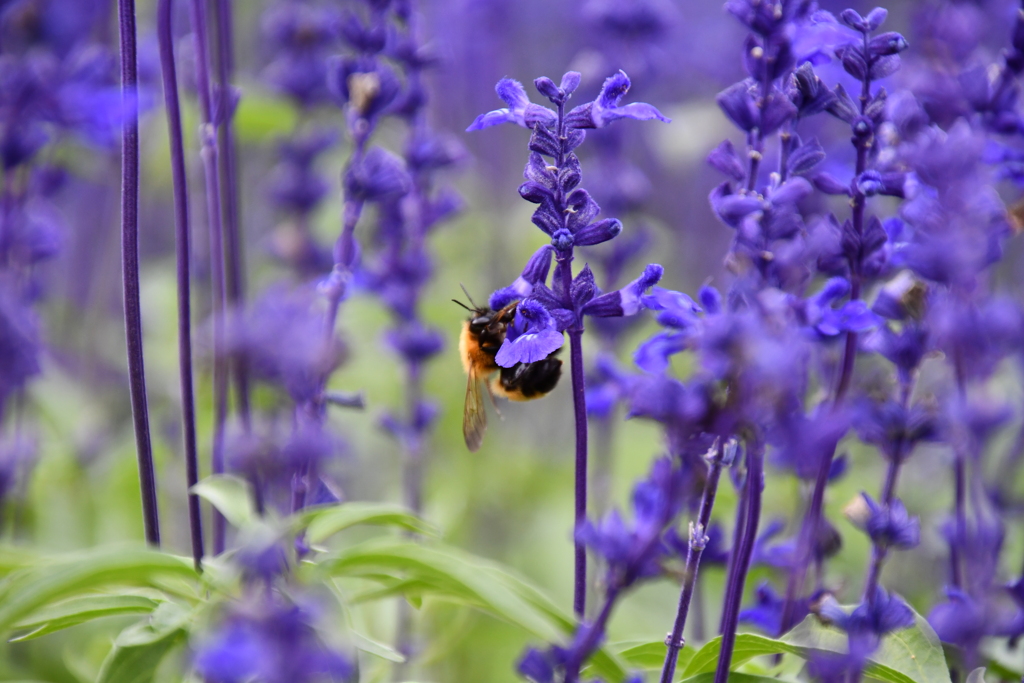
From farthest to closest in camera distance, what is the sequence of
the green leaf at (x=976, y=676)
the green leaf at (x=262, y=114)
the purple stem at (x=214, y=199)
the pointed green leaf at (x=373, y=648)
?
the green leaf at (x=262, y=114) < the purple stem at (x=214, y=199) < the green leaf at (x=976, y=676) < the pointed green leaf at (x=373, y=648)

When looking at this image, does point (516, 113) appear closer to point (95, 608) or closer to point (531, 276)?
point (531, 276)

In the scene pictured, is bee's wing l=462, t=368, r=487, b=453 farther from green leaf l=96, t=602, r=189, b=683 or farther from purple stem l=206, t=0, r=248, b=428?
green leaf l=96, t=602, r=189, b=683

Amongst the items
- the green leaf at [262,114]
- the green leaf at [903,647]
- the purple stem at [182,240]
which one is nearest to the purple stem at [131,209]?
the purple stem at [182,240]

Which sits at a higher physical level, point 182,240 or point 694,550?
point 182,240

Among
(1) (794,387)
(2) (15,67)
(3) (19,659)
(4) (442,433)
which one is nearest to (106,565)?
(1) (794,387)

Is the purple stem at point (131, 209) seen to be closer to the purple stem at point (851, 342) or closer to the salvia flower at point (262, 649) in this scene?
the salvia flower at point (262, 649)

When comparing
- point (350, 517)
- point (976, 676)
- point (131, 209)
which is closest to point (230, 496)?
point (350, 517)
